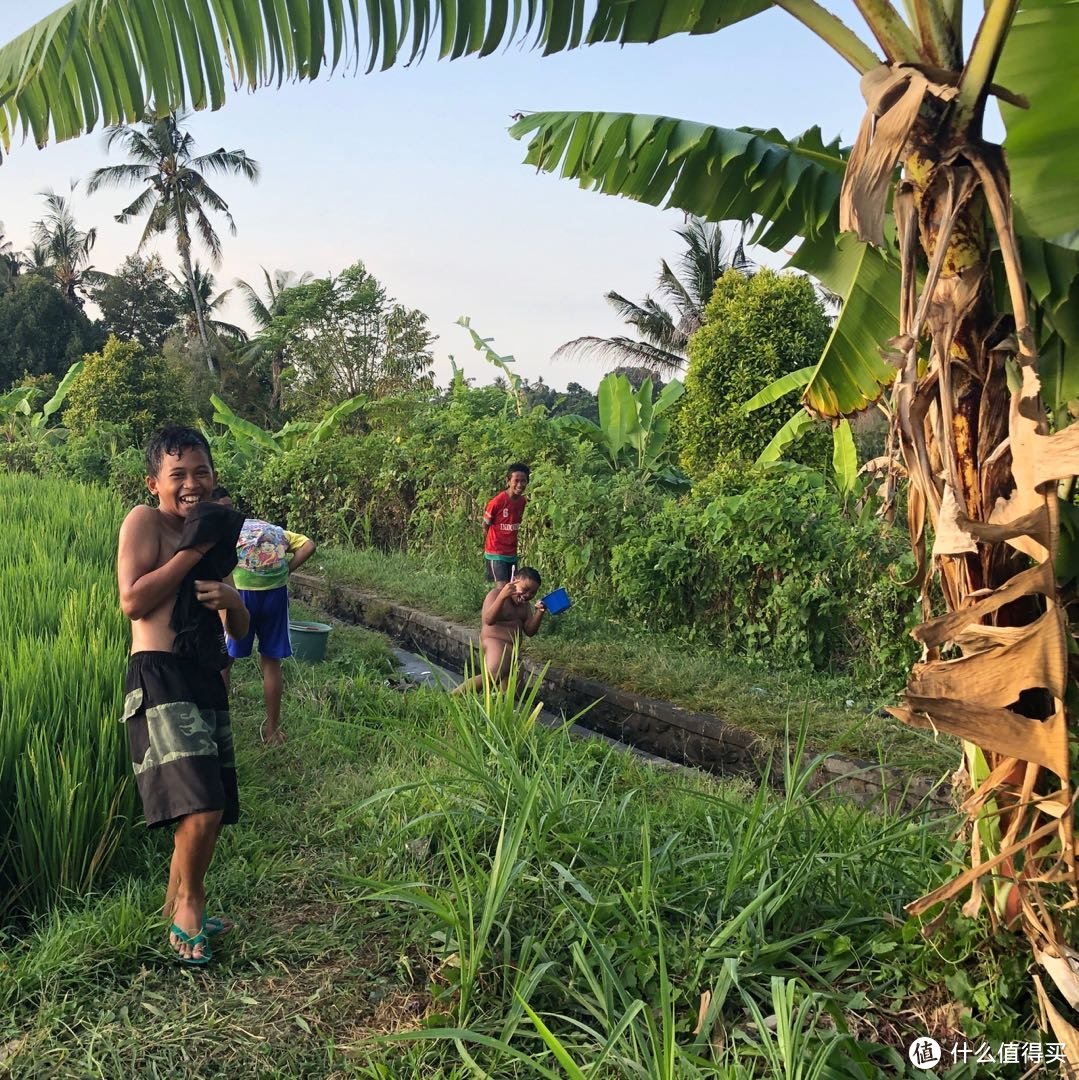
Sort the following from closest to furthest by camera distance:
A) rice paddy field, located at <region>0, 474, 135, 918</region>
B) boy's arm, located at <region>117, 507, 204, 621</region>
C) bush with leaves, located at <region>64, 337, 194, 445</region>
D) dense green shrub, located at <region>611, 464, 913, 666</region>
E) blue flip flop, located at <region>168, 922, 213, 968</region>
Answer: blue flip flop, located at <region>168, 922, 213, 968</region>
boy's arm, located at <region>117, 507, 204, 621</region>
rice paddy field, located at <region>0, 474, 135, 918</region>
dense green shrub, located at <region>611, 464, 913, 666</region>
bush with leaves, located at <region>64, 337, 194, 445</region>

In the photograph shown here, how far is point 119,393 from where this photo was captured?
17281mm

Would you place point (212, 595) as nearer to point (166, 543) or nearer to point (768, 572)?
point (166, 543)

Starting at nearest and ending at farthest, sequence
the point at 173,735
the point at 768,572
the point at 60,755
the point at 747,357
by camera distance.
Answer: the point at 173,735
the point at 60,755
the point at 768,572
the point at 747,357

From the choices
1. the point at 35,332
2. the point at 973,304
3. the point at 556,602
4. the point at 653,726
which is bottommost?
the point at 653,726

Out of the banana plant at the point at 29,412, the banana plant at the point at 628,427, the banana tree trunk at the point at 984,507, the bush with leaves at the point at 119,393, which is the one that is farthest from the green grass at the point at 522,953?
the banana plant at the point at 29,412

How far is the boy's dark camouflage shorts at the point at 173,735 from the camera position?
2414 millimetres

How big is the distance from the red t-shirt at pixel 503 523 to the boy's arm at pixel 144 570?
5051mm

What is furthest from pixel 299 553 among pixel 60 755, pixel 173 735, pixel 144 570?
pixel 173 735

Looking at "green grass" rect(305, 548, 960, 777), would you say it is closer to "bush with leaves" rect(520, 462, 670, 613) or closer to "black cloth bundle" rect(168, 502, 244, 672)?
"bush with leaves" rect(520, 462, 670, 613)

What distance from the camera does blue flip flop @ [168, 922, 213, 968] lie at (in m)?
2.36

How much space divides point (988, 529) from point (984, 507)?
17 cm

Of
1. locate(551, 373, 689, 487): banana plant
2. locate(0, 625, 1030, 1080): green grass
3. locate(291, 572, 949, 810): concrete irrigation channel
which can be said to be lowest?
locate(291, 572, 949, 810): concrete irrigation channel

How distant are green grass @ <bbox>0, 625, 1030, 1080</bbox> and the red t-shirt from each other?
4580 millimetres

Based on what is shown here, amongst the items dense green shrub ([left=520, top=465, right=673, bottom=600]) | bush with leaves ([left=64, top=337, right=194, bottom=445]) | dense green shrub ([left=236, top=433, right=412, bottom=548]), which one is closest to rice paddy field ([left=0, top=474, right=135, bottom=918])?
dense green shrub ([left=520, top=465, right=673, bottom=600])
